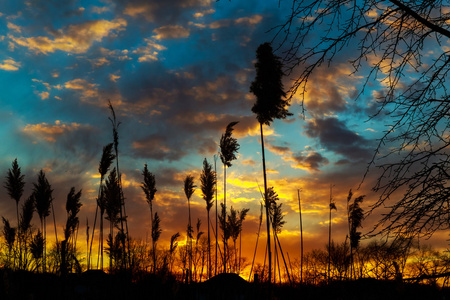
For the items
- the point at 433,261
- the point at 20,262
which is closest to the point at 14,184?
the point at 20,262

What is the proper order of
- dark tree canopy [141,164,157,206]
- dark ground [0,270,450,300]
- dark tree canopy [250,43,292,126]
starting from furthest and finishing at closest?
dark tree canopy [141,164,157,206] → dark tree canopy [250,43,292,126] → dark ground [0,270,450,300]

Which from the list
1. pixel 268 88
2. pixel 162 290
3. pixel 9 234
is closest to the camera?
pixel 162 290

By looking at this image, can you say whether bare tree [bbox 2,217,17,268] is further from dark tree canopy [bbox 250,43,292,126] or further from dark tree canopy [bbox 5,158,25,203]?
dark tree canopy [bbox 250,43,292,126]

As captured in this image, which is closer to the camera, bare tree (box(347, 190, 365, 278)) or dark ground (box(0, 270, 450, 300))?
dark ground (box(0, 270, 450, 300))

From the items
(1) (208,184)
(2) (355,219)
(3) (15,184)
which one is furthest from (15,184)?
(2) (355,219)

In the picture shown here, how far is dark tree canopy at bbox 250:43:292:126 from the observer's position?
8859 millimetres

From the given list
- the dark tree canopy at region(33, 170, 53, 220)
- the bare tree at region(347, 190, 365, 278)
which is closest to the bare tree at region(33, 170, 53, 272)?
the dark tree canopy at region(33, 170, 53, 220)

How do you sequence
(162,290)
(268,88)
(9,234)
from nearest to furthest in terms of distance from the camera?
(162,290), (268,88), (9,234)

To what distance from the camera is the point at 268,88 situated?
8961mm

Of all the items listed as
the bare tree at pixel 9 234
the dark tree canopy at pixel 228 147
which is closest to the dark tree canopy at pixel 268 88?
the dark tree canopy at pixel 228 147

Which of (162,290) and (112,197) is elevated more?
(112,197)

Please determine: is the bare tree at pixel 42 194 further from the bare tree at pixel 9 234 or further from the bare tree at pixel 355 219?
the bare tree at pixel 355 219

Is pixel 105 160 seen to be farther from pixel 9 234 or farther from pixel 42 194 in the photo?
pixel 9 234

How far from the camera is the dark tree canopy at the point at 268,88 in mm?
8859
